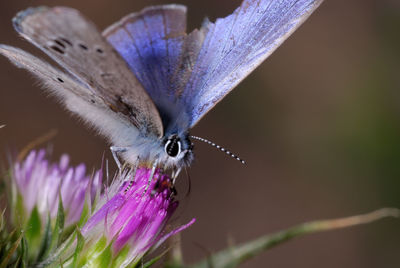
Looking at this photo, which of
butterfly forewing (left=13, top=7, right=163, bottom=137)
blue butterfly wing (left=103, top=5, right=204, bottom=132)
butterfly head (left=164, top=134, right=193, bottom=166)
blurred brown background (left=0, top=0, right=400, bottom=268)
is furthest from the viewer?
blurred brown background (left=0, top=0, right=400, bottom=268)

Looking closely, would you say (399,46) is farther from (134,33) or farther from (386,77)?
(134,33)

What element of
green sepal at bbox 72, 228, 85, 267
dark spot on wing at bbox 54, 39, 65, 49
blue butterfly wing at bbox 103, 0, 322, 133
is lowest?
green sepal at bbox 72, 228, 85, 267

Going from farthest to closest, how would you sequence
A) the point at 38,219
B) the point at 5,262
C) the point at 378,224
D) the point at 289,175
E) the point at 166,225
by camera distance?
the point at 289,175 → the point at 378,224 → the point at 38,219 → the point at 166,225 → the point at 5,262

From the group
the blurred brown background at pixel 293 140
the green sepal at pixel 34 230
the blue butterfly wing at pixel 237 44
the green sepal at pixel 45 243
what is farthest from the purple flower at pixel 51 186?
the blurred brown background at pixel 293 140

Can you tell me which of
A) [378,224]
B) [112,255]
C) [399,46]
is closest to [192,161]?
[112,255]

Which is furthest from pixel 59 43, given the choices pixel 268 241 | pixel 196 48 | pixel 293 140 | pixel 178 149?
pixel 293 140

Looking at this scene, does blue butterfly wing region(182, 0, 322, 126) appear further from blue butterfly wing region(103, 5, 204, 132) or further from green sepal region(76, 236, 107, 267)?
green sepal region(76, 236, 107, 267)

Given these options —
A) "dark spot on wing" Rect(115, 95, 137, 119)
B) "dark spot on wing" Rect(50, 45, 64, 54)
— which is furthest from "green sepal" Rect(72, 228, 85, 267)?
"dark spot on wing" Rect(50, 45, 64, 54)
